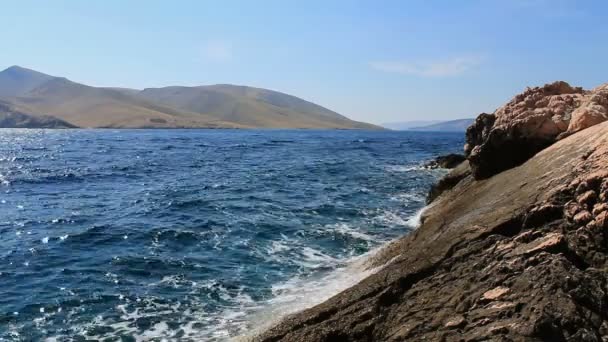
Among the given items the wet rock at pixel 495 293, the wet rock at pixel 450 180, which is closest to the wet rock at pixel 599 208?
the wet rock at pixel 495 293

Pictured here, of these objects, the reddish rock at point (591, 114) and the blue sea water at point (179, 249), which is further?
the reddish rock at point (591, 114)

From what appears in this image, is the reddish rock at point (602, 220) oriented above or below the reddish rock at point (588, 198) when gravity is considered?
below

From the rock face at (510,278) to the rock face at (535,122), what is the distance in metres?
2.90

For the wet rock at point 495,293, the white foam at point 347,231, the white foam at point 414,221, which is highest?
the wet rock at point 495,293

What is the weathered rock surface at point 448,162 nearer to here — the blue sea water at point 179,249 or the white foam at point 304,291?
the blue sea water at point 179,249

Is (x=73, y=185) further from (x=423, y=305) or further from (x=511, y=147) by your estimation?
(x=423, y=305)

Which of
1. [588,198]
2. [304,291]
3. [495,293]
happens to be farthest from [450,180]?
[495,293]

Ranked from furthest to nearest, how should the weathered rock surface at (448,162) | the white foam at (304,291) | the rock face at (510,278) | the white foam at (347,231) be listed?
the weathered rock surface at (448,162) < the white foam at (347,231) < the white foam at (304,291) < the rock face at (510,278)

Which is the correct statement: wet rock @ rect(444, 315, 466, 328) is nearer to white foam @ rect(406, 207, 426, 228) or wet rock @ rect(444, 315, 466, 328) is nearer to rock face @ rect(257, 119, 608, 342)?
rock face @ rect(257, 119, 608, 342)

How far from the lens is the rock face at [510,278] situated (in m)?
6.61

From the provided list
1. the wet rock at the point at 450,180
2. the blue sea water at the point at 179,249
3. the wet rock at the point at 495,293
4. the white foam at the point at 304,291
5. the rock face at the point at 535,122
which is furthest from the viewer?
the wet rock at the point at 450,180

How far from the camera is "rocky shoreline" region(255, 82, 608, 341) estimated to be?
6.62 m

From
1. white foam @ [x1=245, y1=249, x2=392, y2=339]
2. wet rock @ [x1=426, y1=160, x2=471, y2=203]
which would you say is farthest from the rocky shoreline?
wet rock @ [x1=426, y1=160, x2=471, y2=203]

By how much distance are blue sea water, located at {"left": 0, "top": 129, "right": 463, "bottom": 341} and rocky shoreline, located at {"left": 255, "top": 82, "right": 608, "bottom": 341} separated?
148 inches
